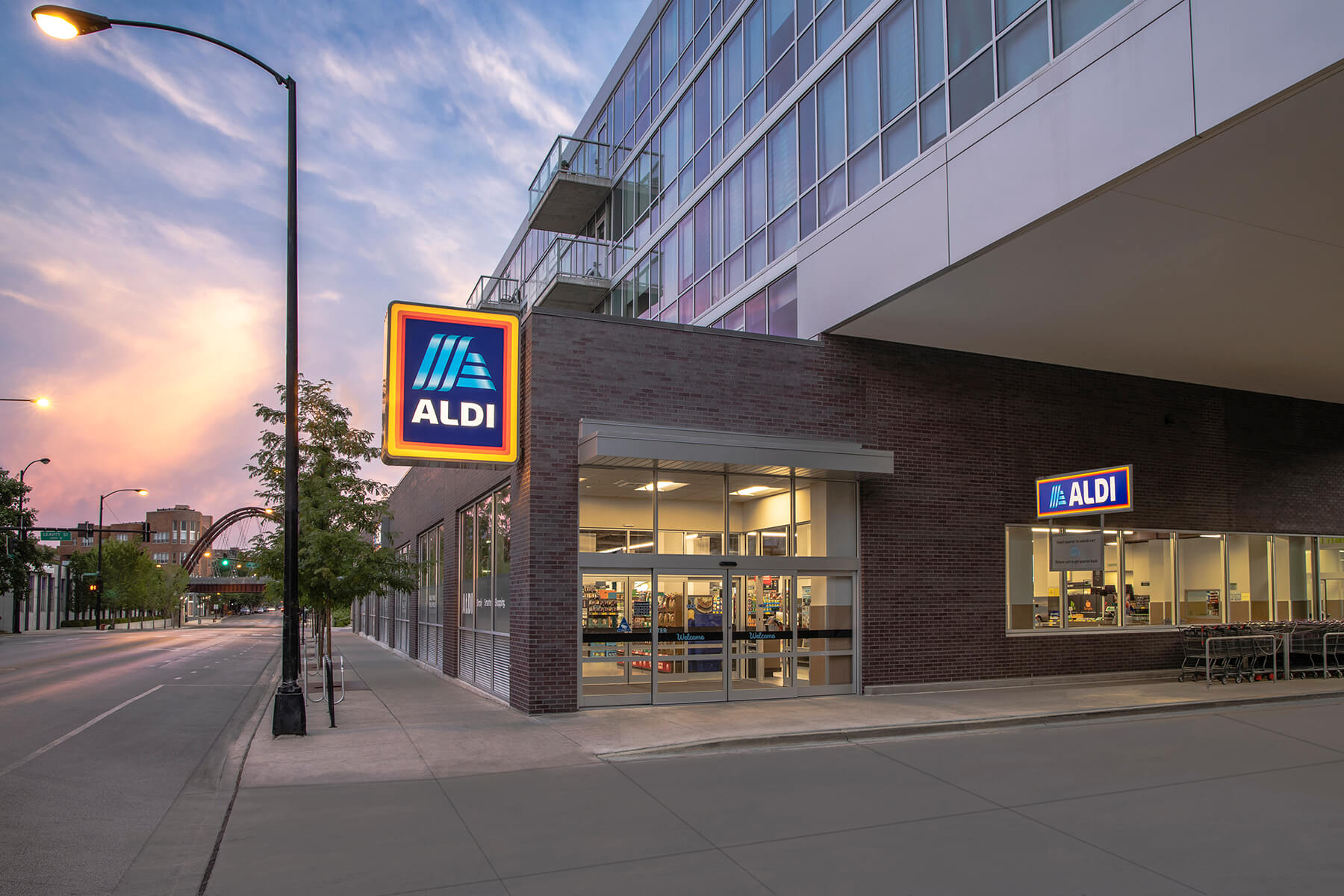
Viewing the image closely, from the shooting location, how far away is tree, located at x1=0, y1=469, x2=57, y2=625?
55.0 m

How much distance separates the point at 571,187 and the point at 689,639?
17.8 meters

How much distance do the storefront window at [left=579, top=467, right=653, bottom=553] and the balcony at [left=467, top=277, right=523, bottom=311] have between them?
1676cm

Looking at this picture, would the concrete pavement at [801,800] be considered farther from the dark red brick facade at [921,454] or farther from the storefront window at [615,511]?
the storefront window at [615,511]

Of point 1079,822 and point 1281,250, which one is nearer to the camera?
point 1079,822

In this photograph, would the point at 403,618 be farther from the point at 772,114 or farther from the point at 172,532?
the point at 172,532

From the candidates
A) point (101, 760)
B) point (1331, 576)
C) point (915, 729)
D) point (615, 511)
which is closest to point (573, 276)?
point (615, 511)

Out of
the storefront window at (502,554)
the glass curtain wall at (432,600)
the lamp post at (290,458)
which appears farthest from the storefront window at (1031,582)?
the glass curtain wall at (432,600)

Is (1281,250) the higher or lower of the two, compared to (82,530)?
higher

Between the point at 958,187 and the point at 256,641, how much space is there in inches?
1757

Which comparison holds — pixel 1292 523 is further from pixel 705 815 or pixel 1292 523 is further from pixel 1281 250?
pixel 705 815

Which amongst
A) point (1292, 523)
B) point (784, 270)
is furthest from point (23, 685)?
point (1292, 523)

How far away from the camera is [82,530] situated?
51812mm

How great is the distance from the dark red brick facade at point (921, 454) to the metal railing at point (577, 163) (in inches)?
517

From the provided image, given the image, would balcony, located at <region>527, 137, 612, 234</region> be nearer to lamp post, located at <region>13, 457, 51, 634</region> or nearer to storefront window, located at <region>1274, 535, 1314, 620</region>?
storefront window, located at <region>1274, 535, 1314, 620</region>
